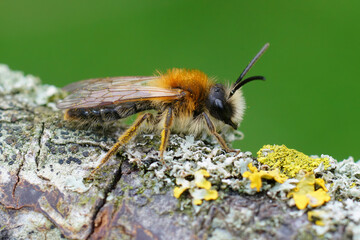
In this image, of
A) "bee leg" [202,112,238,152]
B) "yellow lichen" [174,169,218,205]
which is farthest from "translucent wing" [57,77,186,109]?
"yellow lichen" [174,169,218,205]

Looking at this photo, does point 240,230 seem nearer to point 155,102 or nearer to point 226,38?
point 155,102

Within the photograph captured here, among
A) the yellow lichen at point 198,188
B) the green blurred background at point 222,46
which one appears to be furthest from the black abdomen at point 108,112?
the green blurred background at point 222,46

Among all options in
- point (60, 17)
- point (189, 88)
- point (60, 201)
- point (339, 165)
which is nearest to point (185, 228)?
point (60, 201)

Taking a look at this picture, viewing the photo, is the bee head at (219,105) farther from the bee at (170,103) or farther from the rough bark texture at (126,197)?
the rough bark texture at (126,197)

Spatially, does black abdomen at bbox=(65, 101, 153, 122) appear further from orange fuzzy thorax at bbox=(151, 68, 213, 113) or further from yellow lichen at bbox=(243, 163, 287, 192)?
yellow lichen at bbox=(243, 163, 287, 192)

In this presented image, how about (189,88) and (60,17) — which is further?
(60,17)
